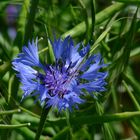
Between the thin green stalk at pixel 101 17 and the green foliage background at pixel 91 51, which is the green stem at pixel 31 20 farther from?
the thin green stalk at pixel 101 17

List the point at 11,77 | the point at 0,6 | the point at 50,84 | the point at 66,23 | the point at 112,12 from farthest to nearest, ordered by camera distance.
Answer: the point at 66,23, the point at 0,6, the point at 112,12, the point at 11,77, the point at 50,84

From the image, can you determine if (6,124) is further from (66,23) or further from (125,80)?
(66,23)

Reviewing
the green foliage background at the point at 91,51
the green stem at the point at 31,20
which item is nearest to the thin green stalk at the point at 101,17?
the green foliage background at the point at 91,51

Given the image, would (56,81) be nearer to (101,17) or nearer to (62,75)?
(62,75)

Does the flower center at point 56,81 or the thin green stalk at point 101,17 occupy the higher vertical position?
the thin green stalk at point 101,17

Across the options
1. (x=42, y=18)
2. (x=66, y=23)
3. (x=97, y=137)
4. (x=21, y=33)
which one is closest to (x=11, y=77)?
→ (x=21, y=33)

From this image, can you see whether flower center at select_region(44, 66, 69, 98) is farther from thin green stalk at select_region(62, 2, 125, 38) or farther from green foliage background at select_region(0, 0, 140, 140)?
thin green stalk at select_region(62, 2, 125, 38)

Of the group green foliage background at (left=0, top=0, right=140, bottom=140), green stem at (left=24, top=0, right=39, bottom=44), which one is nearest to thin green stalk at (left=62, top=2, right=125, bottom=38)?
green foliage background at (left=0, top=0, right=140, bottom=140)

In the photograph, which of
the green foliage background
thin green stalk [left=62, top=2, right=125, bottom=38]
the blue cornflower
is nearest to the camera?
the blue cornflower
